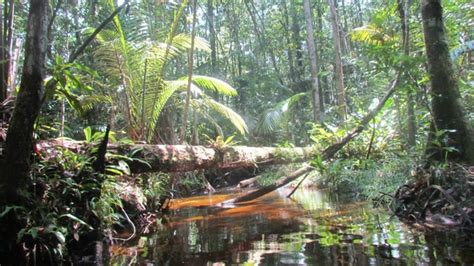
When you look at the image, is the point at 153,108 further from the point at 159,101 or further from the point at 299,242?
the point at 299,242

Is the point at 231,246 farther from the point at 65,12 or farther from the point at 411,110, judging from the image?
the point at 65,12

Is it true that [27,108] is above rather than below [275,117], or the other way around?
below

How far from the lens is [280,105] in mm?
13766

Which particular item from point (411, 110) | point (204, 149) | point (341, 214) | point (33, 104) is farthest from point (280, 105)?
point (33, 104)

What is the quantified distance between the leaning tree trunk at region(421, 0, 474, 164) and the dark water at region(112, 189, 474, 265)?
1.04 m

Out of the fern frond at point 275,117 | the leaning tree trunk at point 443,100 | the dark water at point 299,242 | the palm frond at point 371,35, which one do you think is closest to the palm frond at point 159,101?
the dark water at point 299,242

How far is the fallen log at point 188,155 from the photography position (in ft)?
16.9

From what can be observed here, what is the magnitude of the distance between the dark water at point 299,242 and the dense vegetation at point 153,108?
70 centimetres

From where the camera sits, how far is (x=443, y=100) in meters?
4.68

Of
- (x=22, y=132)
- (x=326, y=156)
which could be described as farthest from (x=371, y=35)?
(x=22, y=132)

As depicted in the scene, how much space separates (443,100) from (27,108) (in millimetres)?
4403

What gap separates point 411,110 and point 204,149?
4233mm

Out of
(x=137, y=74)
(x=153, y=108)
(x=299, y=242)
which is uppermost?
(x=137, y=74)

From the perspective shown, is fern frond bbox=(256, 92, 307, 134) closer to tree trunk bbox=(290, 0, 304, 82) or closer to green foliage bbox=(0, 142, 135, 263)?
tree trunk bbox=(290, 0, 304, 82)
